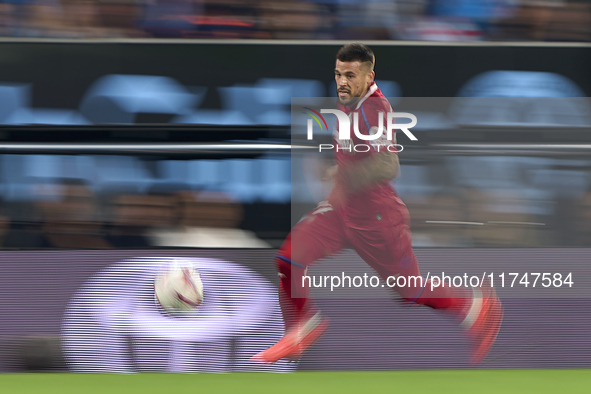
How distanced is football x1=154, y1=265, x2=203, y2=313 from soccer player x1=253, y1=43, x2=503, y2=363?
19.0 inches

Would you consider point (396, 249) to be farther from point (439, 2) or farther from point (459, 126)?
point (439, 2)

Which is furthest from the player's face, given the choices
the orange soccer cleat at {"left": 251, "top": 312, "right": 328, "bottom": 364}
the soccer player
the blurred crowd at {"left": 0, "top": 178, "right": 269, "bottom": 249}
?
the orange soccer cleat at {"left": 251, "top": 312, "right": 328, "bottom": 364}

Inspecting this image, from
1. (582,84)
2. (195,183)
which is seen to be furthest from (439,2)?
(195,183)

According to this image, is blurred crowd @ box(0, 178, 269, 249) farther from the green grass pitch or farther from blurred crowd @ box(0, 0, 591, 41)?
blurred crowd @ box(0, 0, 591, 41)

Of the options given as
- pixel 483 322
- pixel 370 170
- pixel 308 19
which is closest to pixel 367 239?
pixel 370 170

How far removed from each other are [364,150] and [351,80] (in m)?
0.42

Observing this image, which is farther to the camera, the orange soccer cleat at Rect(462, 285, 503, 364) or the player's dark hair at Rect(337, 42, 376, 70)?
the orange soccer cleat at Rect(462, 285, 503, 364)

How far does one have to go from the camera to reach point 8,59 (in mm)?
4332

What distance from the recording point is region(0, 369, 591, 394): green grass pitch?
421cm

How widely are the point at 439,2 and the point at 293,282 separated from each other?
1807 millimetres

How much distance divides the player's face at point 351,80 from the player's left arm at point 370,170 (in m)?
0.34

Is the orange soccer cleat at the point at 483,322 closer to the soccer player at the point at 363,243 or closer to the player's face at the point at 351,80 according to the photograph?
the soccer player at the point at 363,243

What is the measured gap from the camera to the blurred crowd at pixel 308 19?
4.34m

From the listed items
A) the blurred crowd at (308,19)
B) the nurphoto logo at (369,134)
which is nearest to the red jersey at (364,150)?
the nurphoto logo at (369,134)
